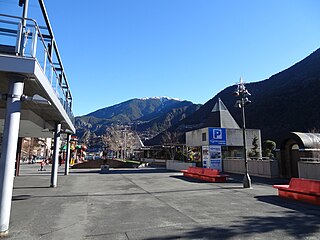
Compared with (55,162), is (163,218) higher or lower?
lower

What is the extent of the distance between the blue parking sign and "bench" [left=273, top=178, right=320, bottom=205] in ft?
53.6

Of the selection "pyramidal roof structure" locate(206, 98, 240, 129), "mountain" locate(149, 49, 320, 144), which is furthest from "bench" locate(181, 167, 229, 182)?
"mountain" locate(149, 49, 320, 144)

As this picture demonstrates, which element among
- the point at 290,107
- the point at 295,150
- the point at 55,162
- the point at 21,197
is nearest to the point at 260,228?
the point at 21,197

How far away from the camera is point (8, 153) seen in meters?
6.16

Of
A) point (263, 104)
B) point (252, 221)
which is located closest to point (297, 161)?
point (252, 221)

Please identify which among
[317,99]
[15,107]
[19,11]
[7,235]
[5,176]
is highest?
[317,99]

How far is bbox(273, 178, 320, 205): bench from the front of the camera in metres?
9.48

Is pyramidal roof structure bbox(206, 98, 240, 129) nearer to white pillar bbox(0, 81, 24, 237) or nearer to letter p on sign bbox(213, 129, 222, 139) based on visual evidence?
letter p on sign bbox(213, 129, 222, 139)

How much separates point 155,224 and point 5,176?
3937 millimetres

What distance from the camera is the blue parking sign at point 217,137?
2742 centimetres

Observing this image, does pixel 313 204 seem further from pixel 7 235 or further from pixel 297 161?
pixel 297 161

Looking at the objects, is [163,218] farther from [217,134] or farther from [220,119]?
[220,119]

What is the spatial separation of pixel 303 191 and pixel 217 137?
17840 mm

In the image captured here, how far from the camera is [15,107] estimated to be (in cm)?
642
